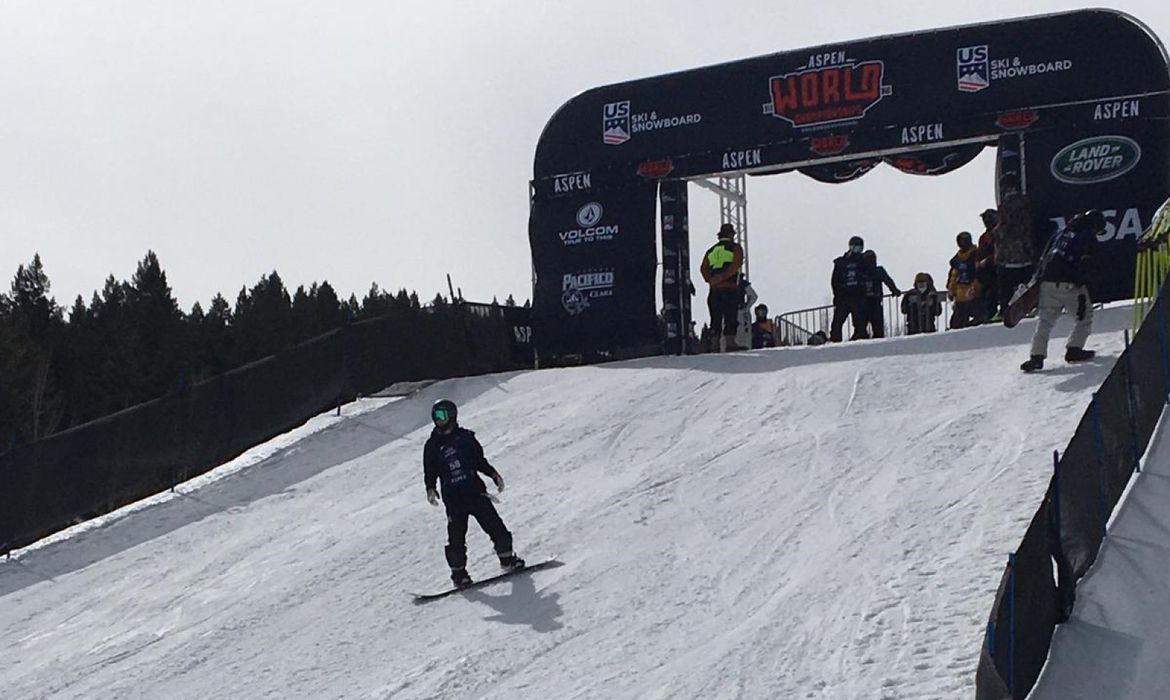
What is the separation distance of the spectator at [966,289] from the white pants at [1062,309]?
4.37 m

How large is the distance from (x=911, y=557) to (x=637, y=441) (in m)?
5.59

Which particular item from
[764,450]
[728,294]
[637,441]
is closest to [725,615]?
[764,450]

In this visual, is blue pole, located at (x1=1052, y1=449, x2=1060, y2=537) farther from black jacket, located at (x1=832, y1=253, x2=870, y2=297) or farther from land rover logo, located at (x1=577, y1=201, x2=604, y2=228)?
land rover logo, located at (x1=577, y1=201, x2=604, y2=228)

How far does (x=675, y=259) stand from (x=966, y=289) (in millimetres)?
4790

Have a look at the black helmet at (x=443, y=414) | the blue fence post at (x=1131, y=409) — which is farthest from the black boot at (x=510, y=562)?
the blue fence post at (x=1131, y=409)

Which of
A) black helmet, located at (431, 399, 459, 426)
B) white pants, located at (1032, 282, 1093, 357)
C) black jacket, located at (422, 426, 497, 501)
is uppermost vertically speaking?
white pants, located at (1032, 282, 1093, 357)

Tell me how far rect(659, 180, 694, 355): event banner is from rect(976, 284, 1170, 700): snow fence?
11.4 m

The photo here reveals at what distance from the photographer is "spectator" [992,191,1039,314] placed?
775 inches

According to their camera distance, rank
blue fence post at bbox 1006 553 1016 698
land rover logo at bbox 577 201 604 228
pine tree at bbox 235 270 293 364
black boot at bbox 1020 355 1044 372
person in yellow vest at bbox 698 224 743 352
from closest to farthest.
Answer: blue fence post at bbox 1006 553 1016 698, black boot at bbox 1020 355 1044 372, person in yellow vest at bbox 698 224 743 352, land rover logo at bbox 577 201 604 228, pine tree at bbox 235 270 293 364

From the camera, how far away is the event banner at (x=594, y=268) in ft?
77.7

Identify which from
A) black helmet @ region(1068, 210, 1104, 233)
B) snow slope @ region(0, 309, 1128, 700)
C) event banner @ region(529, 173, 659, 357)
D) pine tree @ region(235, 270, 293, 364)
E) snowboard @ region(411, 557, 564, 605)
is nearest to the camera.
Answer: snow slope @ region(0, 309, 1128, 700)

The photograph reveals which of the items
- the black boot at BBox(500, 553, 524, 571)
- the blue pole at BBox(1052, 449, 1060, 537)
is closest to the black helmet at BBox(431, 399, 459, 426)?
the black boot at BBox(500, 553, 524, 571)

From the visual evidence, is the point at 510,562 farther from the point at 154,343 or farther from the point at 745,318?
the point at 154,343

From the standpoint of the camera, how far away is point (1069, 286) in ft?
52.4
